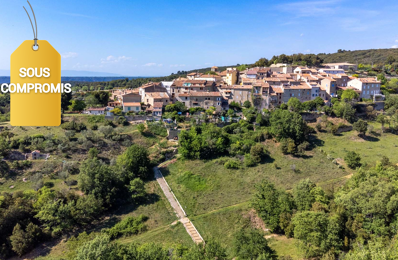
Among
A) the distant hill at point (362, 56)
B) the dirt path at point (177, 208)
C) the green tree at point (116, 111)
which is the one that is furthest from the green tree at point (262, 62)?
the dirt path at point (177, 208)

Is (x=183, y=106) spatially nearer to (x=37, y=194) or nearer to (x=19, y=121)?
(x=37, y=194)

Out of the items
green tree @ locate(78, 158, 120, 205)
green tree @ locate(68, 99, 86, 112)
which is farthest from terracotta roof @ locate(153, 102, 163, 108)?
green tree @ locate(78, 158, 120, 205)

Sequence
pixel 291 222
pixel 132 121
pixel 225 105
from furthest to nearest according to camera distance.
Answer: pixel 225 105
pixel 132 121
pixel 291 222

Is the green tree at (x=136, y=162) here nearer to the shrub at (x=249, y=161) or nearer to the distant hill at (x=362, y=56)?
the shrub at (x=249, y=161)

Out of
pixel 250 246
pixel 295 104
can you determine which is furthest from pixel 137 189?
pixel 295 104

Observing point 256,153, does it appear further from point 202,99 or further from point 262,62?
point 262,62

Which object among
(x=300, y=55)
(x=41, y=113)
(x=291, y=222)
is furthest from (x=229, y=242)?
(x=300, y=55)

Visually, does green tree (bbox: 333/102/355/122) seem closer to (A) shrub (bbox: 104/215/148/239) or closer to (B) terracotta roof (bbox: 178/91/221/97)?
(B) terracotta roof (bbox: 178/91/221/97)
